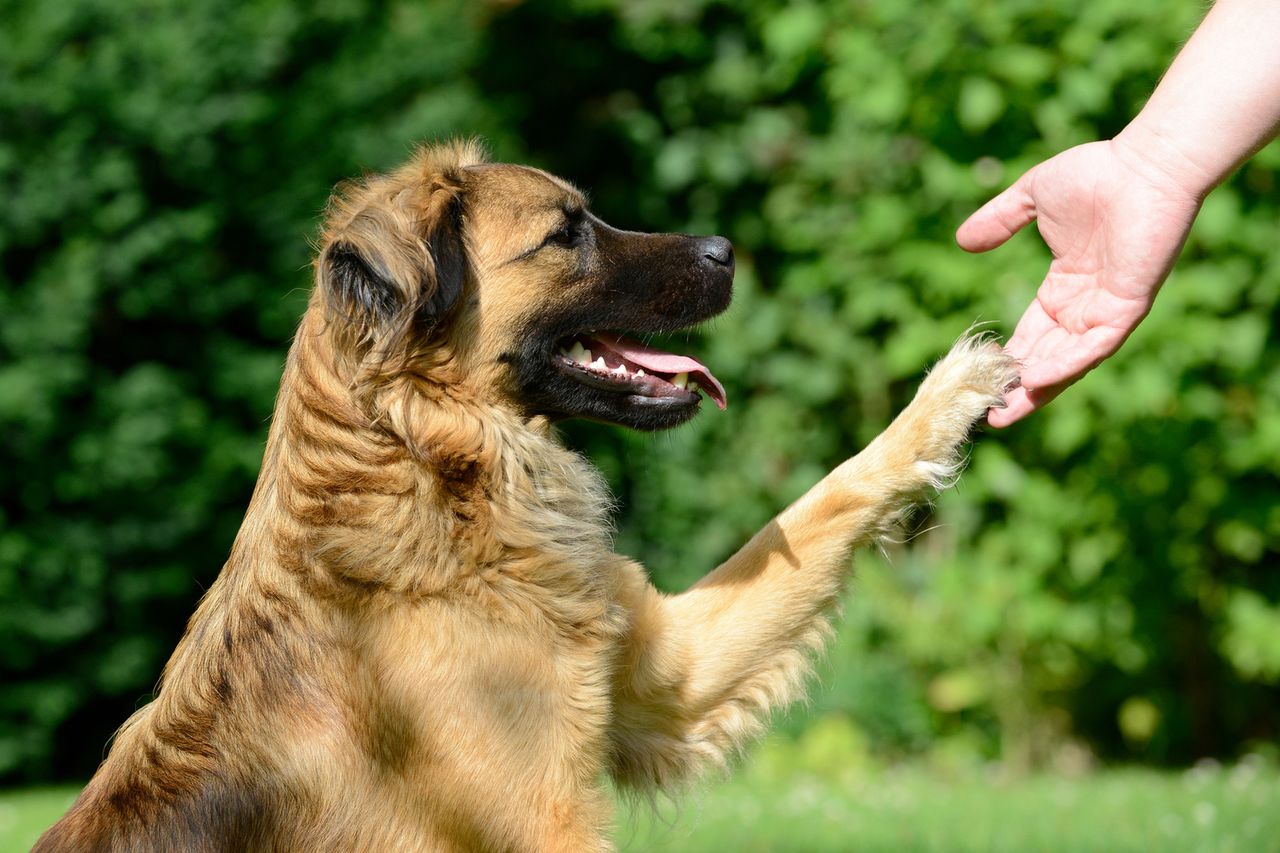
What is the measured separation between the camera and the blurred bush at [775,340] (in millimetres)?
6633

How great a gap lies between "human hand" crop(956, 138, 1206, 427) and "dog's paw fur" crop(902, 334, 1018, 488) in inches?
1.8

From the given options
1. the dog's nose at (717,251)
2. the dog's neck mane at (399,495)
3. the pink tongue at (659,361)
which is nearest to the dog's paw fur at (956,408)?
the pink tongue at (659,361)

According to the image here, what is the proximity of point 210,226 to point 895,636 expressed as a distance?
15.1ft

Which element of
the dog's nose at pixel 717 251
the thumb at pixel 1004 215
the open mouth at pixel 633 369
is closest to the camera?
the thumb at pixel 1004 215

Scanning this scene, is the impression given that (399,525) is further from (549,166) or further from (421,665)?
(549,166)

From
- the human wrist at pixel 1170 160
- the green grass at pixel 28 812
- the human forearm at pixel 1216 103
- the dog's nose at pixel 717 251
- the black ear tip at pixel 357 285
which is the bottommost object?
the green grass at pixel 28 812

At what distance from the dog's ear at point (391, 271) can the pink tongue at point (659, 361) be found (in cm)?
55

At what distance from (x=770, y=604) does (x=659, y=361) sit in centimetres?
77

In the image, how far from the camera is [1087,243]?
3.47 meters

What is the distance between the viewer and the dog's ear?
3.38 meters

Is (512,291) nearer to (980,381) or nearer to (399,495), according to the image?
(399,495)

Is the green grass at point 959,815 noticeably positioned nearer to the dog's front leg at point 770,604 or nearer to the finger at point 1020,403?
the dog's front leg at point 770,604

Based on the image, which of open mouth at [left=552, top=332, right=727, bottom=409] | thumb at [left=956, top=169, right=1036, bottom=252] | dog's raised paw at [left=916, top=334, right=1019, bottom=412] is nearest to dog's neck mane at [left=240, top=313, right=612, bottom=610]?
open mouth at [left=552, top=332, right=727, bottom=409]

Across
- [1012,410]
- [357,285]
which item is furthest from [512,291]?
[1012,410]
